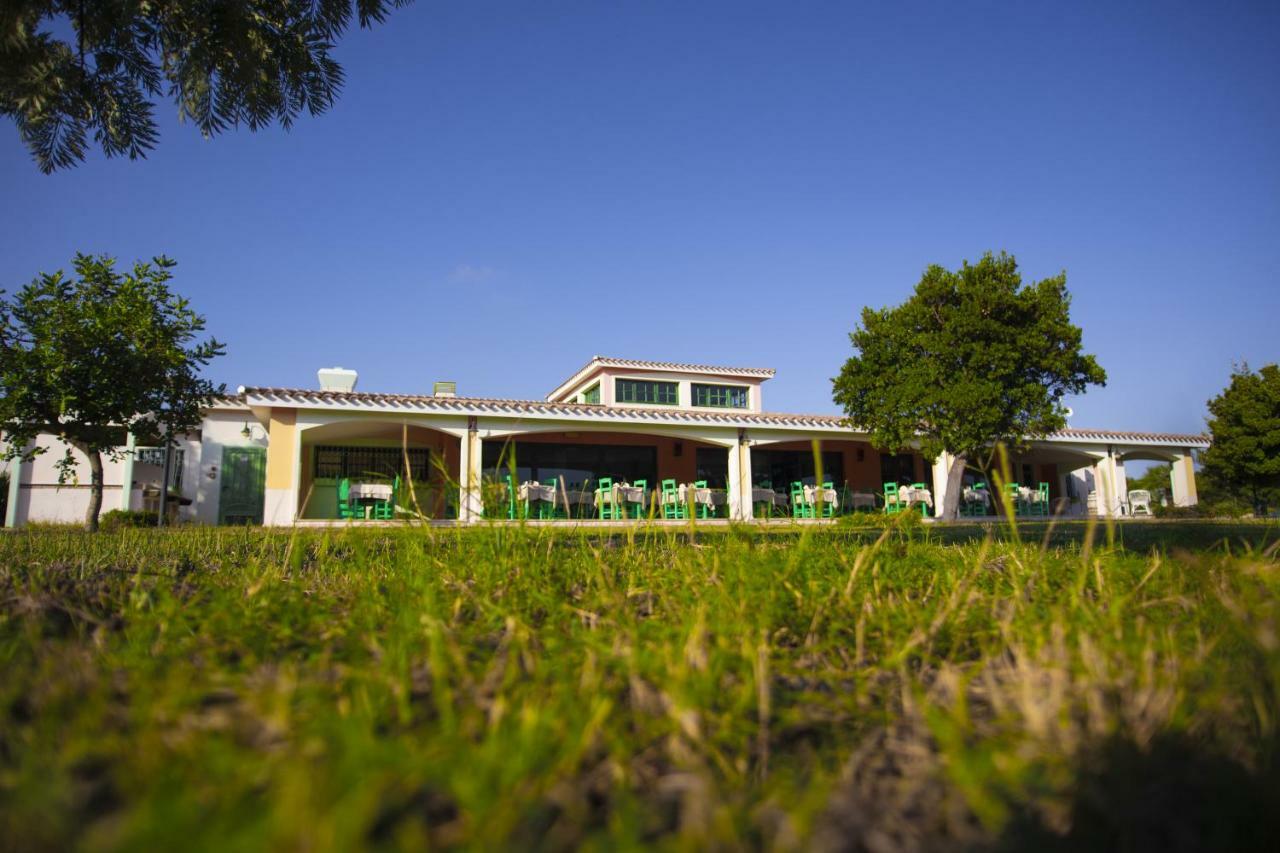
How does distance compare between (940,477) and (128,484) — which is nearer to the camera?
(128,484)

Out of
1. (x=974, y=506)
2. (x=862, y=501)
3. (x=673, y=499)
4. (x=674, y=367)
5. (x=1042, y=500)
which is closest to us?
(x=673, y=499)

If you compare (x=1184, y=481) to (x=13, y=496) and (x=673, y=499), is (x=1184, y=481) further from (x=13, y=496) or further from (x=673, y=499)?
(x=13, y=496)

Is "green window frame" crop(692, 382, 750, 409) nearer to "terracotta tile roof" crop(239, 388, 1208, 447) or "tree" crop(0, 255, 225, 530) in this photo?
"terracotta tile roof" crop(239, 388, 1208, 447)

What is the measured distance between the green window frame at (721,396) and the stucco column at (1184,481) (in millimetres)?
13563

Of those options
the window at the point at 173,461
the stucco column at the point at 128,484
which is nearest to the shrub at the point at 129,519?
the stucco column at the point at 128,484

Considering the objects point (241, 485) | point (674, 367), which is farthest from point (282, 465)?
point (674, 367)

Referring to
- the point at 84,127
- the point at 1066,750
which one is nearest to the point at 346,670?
the point at 1066,750

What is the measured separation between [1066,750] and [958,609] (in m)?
0.95

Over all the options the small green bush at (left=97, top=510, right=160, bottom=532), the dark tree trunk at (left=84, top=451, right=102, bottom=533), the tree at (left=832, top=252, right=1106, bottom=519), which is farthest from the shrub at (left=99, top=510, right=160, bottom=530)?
the tree at (left=832, top=252, right=1106, bottom=519)

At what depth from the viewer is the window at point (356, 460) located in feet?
59.5

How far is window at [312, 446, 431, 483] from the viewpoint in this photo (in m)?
18.1

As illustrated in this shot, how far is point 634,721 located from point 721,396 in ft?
72.9

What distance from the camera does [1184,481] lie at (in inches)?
917

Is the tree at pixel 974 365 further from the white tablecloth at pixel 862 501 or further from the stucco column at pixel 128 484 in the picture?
the stucco column at pixel 128 484
